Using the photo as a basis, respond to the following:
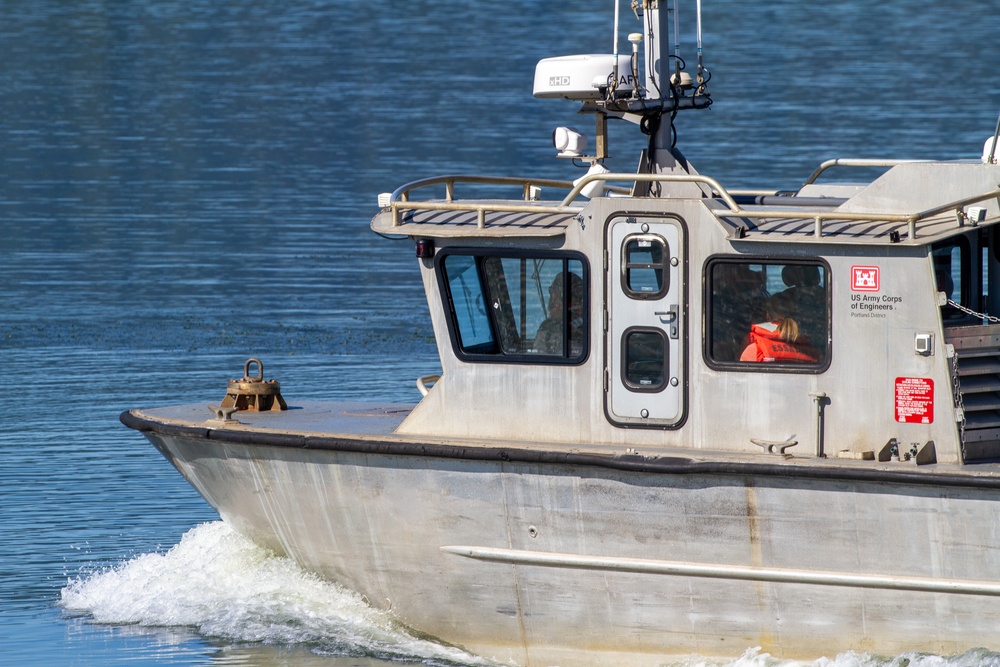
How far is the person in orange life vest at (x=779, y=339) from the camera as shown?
907 cm

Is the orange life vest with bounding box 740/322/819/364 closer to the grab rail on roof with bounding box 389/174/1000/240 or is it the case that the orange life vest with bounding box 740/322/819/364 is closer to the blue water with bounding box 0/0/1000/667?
the grab rail on roof with bounding box 389/174/1000/240

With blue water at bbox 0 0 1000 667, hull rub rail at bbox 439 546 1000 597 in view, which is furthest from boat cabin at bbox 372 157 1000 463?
blue water at bbox 0 0 1000 667

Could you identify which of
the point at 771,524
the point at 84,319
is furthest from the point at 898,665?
the point at 84,319

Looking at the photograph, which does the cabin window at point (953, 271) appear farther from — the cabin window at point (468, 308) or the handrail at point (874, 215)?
the cabin window at point (468, 308)

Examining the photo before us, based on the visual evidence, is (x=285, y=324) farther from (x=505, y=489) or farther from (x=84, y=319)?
(x=505, y=489)

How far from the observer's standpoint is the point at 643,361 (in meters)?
9.30

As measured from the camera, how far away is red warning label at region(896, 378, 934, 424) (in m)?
8.79

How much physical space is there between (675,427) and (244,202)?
17718 millimetres

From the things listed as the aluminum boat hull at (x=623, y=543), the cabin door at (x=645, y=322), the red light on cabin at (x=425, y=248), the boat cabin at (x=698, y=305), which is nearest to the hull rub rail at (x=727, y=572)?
the aluminum boat hull at (x=623, y=543)

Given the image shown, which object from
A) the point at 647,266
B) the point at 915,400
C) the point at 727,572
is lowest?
the point at 727,572

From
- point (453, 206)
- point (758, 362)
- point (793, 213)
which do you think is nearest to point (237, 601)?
point (453, 206)

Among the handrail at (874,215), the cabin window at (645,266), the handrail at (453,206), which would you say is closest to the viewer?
the handrail at (874,215)

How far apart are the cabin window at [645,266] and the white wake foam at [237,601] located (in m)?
2.54

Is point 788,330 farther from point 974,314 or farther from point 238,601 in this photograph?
point 238,601
